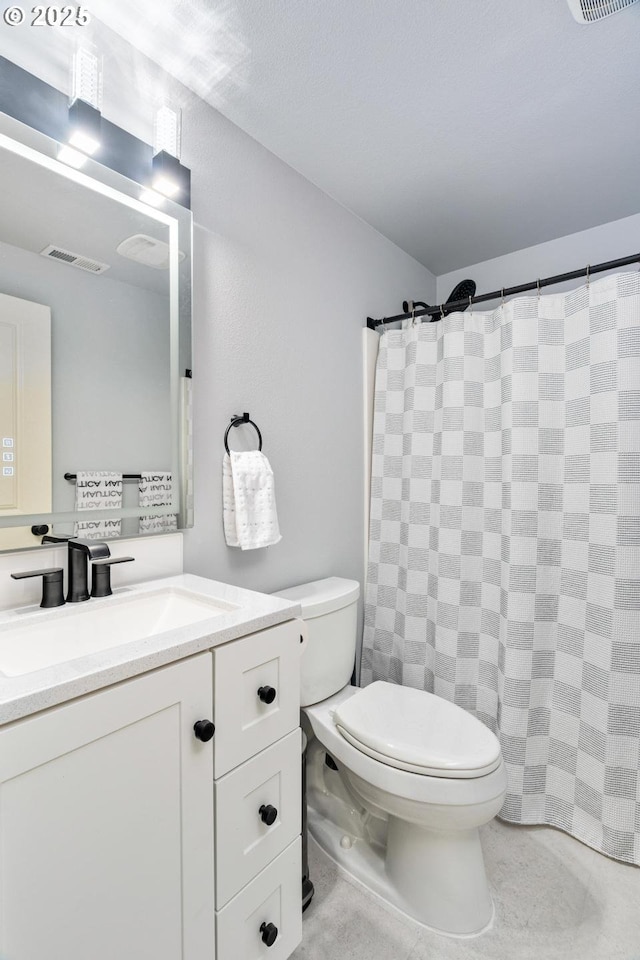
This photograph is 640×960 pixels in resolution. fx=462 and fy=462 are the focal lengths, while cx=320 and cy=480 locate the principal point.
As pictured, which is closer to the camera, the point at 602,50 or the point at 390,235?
the point at 602,50

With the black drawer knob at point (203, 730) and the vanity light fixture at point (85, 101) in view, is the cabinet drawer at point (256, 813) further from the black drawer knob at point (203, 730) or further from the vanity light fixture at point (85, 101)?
the vanity light fixture at point (85, 101)

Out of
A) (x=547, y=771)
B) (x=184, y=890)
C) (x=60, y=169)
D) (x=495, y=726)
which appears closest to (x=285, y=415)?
(x=60, y=169)

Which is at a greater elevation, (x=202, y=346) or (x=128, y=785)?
(x=202, y=346)

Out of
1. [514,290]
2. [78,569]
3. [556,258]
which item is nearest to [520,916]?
[78,569]

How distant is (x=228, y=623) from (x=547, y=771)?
1.45 meters

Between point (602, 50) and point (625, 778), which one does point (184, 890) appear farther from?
point (602, 50)

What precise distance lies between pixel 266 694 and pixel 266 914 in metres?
0.50

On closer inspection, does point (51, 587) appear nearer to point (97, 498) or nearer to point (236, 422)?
point (97, 498)

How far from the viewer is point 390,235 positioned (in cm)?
216

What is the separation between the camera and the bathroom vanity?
25.0 inches

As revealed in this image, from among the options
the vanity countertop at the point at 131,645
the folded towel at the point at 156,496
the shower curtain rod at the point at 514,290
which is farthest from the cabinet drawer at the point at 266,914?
the shower curtain rod at the point at 514,290

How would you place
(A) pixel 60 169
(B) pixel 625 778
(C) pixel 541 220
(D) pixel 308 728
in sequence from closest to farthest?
(A) pixel 60 169, (B) pixel 625 778, (D) pixel 308 728, (C) pixel 541 220

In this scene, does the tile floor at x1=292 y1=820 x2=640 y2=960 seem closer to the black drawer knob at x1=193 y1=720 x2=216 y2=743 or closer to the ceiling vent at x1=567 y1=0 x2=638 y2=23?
the black drawer knob at x1=193 y1=720 x2=216 y2=743

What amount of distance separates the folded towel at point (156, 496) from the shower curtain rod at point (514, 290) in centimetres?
125
